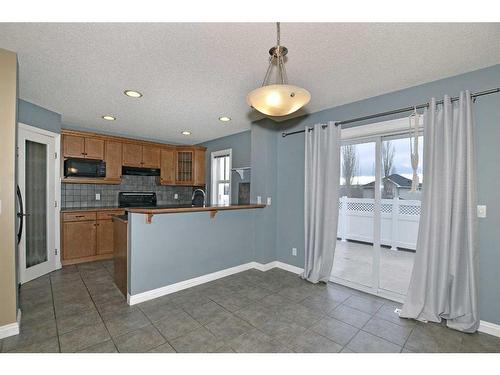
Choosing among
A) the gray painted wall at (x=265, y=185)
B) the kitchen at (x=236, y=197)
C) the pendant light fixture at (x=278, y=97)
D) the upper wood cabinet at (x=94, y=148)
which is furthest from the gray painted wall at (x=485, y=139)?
the upper wood cabinet at (x=94, y=148)

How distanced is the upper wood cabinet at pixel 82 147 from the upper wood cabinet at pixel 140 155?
44 centimetres

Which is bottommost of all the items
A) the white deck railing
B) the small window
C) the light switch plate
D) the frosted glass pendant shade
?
the white deck railing

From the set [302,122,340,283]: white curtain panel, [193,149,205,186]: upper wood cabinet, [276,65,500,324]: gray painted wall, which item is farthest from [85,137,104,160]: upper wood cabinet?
[276,65,500,324]: gray painted wall

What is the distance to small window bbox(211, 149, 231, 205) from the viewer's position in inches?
199

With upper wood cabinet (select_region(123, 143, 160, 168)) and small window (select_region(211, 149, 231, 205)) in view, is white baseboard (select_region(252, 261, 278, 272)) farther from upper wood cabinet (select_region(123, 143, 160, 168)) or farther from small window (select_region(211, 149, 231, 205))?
upper wood cabinet (select_region(123, 143, 160, 168))

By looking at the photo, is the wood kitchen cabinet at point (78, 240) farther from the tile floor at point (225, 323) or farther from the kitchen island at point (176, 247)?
the kitchen island at point (176, 247)

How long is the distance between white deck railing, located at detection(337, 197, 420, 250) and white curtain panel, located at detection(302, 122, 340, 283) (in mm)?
293

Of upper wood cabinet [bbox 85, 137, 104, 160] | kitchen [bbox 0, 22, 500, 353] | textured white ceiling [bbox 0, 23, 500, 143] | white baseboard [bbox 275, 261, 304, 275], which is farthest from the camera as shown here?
upper wood cabinet [bbox 85, 137, 104, 160]

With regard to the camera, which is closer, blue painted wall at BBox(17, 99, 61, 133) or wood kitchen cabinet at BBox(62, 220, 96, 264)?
blue painted wall at BBox(17, 99, 61, 133)

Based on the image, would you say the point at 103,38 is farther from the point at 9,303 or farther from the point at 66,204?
the point at 66,204

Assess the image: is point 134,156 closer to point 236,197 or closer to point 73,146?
point 73,146

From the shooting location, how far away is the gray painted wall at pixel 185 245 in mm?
2658

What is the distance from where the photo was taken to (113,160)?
177 inches
